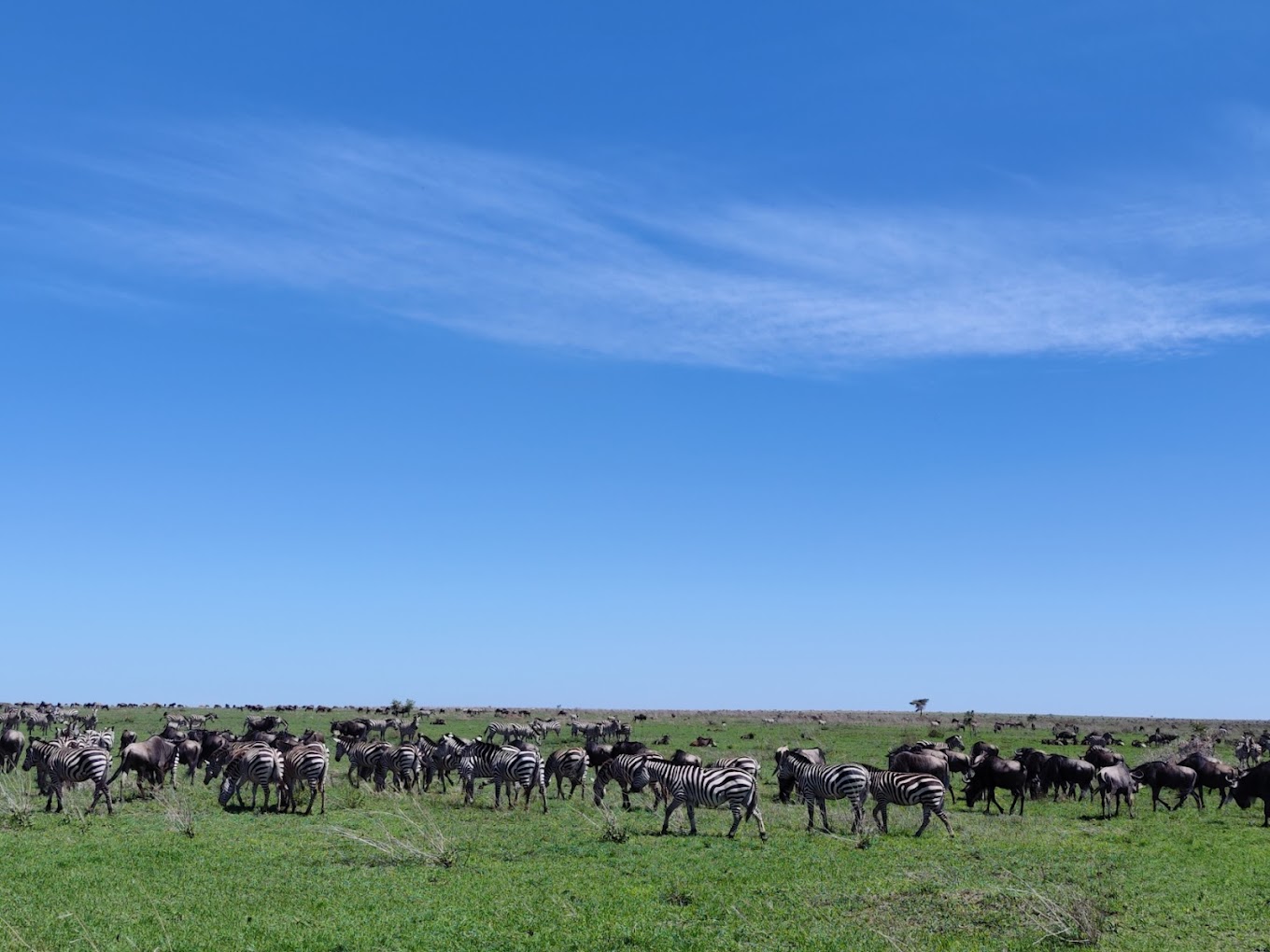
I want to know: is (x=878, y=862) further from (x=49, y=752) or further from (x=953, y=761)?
(x=49, y=752)

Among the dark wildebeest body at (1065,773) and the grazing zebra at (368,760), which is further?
the dark wildebeest body at (1065,773)

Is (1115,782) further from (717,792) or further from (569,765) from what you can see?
(569,765)

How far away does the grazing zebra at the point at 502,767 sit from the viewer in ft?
115

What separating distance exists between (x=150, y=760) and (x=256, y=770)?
5.78m

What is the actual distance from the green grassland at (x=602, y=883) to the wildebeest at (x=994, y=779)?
3.40 metres

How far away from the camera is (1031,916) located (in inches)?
714

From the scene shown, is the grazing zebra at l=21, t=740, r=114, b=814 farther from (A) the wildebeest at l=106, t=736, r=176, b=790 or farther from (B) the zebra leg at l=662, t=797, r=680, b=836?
(B) the zebra leg at l=662, t=797, r=680, b=836

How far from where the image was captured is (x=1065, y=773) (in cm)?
4075


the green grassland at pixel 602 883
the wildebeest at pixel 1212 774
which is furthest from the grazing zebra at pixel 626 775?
the wildebeest at pixel 1212 774

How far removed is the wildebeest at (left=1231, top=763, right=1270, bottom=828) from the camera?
3575 cm

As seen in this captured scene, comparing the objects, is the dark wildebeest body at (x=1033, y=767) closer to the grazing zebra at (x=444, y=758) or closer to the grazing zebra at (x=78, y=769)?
the grazing zebra at (x=444, y=758)

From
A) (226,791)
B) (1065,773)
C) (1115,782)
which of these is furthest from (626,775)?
(1065,773)

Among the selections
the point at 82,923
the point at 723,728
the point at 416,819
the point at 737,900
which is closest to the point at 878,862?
the point at 737,900

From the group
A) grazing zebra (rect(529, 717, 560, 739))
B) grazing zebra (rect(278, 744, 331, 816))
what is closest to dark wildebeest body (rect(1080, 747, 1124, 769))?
grazing zebra (rect(278, 744, 331, 816))
